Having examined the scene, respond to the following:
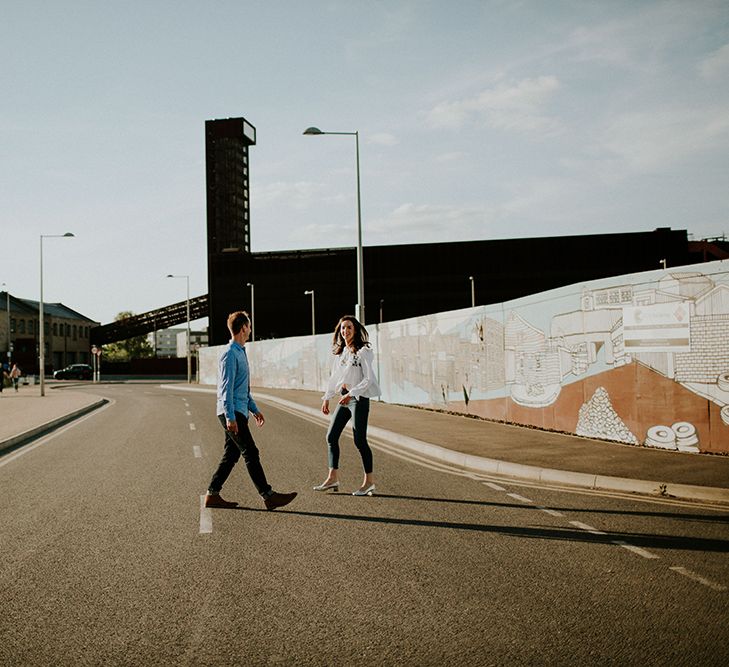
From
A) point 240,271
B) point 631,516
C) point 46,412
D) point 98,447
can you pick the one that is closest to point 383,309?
point 240,271

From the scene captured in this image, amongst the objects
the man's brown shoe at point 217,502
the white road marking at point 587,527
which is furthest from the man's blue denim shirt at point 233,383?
the white road marking at point 587,527

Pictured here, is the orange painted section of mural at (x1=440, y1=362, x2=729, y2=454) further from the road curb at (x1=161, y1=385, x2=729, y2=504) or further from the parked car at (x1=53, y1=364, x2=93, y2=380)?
the parked car at (x1=53, y1=364, x2=93, y2=380)

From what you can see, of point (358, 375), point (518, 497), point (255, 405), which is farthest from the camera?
point (358, 375)

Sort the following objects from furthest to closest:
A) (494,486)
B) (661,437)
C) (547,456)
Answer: (661,437) < (547,456) < (494,486)

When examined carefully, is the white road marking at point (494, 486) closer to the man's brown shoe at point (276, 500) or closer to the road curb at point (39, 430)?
the man's brown shoe at point (276, 500)

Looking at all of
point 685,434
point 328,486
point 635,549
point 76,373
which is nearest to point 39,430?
point 328,486

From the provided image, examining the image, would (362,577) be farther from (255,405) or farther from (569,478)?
(569,478)

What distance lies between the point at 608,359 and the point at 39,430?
12.5m

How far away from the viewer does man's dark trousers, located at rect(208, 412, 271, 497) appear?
723 cm

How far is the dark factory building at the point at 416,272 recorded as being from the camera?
7975 centimetres

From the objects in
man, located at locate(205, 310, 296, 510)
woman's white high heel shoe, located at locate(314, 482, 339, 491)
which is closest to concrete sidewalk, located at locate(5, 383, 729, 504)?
woman's white high heel shoe, located at locate(314, 482, 339, 491)

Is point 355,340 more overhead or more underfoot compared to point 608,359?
more overhead

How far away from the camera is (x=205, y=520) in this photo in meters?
6.96

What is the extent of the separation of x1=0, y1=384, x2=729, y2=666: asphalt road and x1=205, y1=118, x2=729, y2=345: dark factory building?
70.3 m
